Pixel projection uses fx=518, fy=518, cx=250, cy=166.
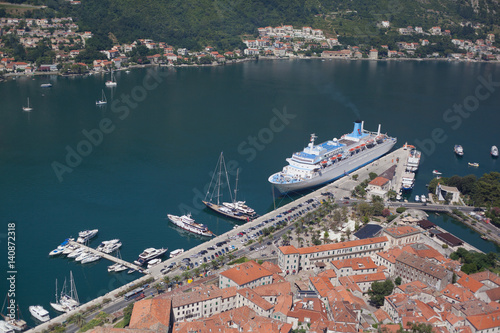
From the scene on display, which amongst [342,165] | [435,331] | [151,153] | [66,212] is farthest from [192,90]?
[435,331]

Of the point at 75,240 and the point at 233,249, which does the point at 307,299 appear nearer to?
the point at 233,249

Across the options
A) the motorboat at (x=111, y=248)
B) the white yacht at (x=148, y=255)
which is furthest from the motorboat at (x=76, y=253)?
the white yacht at (x=148, y=255)

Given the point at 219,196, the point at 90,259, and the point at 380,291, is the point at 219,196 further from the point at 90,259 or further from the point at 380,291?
the point at 380,291

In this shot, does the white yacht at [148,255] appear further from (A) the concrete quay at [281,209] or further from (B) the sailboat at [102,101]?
(B) the sailboat at [102,101]

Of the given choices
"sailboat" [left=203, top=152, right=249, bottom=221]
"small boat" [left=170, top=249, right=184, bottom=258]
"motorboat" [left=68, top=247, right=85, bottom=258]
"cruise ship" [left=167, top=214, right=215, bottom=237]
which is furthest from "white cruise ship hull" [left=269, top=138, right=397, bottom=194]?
"motorboat" [left=68, top=247, right=85, bottom=258]

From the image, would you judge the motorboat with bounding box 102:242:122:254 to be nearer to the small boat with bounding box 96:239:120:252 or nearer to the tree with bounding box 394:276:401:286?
the small boat with bounding box 96:239:120:252

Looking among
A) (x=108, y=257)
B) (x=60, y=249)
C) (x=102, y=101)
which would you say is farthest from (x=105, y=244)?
(x=102, y=101)
